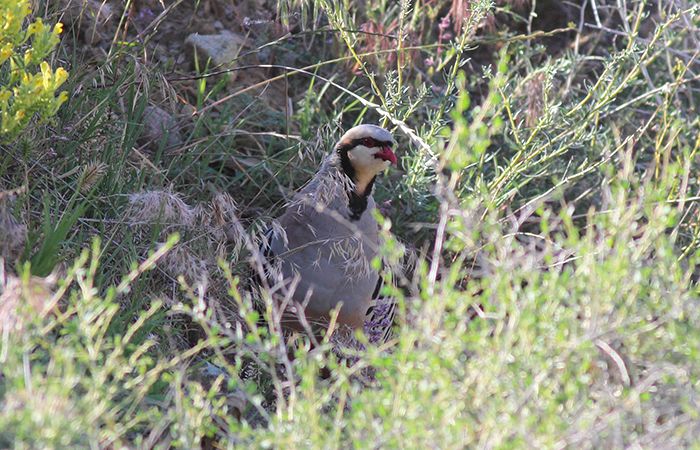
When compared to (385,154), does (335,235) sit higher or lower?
lower

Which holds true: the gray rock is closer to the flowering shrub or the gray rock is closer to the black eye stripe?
the black eye stripe

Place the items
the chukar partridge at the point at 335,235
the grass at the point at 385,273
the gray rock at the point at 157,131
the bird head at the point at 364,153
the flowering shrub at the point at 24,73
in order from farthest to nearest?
1. the gray rock at the point at 157,131
2. the bird head at the point at 364,153
3. the chukar partridge at the point at 335,235
4. the flowering shrub at the point at 24,73
5. the grass at the point at 385,273

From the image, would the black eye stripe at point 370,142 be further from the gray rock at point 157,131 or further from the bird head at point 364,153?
the gray rock at point 157,131

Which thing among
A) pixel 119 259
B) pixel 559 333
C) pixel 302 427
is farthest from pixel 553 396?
pixel 119 259

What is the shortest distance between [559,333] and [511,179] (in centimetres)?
198

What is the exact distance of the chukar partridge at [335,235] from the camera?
337cm

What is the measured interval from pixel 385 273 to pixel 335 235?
1.33 metres

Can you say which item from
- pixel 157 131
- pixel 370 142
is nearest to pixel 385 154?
pixel 370 142

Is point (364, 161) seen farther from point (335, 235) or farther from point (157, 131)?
point (157, 131)

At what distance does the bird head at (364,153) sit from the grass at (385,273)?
0.44 ft

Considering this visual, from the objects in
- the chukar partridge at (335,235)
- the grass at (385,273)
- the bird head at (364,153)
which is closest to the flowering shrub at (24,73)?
the grass at (385,273)

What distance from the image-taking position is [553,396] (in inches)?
70.1

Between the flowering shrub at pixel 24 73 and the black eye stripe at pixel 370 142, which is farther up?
the flowering shrub at pixel 24 73

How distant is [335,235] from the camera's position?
11.1 ft
